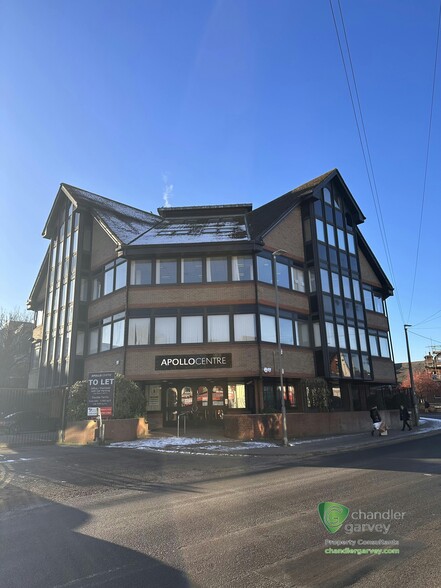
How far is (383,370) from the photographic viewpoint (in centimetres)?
3388

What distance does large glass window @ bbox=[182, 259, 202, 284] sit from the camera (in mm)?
26234

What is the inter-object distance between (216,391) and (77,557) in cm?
2057

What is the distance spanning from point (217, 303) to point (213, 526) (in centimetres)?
1948

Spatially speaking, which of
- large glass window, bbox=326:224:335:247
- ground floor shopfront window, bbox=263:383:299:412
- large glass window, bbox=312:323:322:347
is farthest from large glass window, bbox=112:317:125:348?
large glass window, bbox=326:224:335:247

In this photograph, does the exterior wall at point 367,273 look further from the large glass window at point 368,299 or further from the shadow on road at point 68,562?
the shadow on road at point 68,562

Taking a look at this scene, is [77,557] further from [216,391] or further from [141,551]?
[216,391]

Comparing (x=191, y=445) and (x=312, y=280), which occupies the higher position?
(x=312, y=280)

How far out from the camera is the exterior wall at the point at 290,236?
2812 cm

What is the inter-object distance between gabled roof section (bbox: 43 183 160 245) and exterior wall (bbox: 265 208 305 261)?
9.67 meters

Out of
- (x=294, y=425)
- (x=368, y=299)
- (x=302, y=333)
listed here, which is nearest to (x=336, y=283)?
(x=302, y=333)

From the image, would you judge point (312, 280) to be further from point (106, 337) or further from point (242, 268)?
point (106, 337)

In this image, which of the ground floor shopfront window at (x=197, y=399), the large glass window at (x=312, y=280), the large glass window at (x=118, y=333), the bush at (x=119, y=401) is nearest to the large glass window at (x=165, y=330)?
the large glass window at (x=118, y=333)

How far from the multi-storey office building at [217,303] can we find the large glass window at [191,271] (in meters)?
0.09

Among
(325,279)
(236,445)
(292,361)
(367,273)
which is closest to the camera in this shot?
(236,445)
